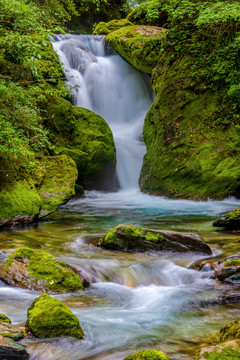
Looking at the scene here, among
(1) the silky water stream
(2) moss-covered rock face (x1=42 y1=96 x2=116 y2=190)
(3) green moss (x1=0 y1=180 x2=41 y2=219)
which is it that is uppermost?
(2) moss-covered rock face (x1=42 y1=96 x2=116 y2=190)

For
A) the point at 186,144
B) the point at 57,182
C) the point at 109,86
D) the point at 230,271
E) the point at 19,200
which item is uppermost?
the point at 109,86

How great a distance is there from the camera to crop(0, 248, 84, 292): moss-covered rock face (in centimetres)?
446

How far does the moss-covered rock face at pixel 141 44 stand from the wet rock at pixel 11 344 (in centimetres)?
1352

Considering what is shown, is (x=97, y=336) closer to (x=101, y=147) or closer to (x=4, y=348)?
(x=4, y=348)

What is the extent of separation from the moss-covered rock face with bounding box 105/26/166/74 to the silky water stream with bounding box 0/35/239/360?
22.1 ft

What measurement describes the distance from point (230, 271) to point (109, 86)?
558 inches

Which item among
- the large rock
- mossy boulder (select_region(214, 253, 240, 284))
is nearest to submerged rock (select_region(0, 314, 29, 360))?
mossy boulder (select_region(214, 253, 240, 284))

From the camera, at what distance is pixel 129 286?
16.4 feet

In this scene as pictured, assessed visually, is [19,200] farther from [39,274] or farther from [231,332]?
[231,332]

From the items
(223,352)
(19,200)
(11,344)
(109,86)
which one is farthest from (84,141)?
(223,352)

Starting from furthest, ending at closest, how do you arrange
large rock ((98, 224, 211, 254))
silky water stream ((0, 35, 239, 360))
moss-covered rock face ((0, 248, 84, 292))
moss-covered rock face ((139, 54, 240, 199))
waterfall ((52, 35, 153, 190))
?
waterfall ((52, 35, 153, 190))
moss-covered rock face ((139, 54, 240, 199))
large rock ((98, 224, 211, 254))
moss-covered rock face ((0, 248, 84, 292))
silky water stream ((0, 35, 239, 360))

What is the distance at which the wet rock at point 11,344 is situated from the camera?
2.69m

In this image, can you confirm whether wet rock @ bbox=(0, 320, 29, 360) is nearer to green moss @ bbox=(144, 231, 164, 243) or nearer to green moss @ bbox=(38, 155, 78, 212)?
green moss @ bbox=(144, 231, 164, 243)

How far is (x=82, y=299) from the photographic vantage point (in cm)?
433
